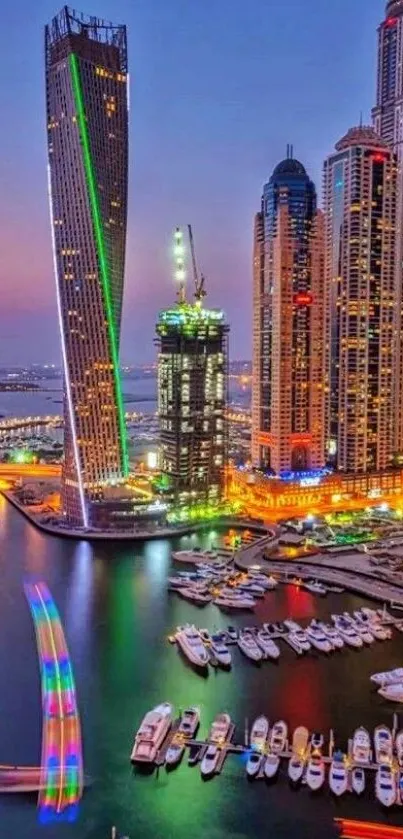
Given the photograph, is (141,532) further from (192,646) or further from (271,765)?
(271,765)

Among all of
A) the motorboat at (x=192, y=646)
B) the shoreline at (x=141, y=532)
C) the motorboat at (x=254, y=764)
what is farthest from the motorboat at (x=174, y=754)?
the shoreline at (x=141, y=532)

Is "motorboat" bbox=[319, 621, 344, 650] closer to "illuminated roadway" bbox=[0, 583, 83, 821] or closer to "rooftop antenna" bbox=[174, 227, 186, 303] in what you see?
"illuminated roadway" bbox=[0, 583, 83, 821]

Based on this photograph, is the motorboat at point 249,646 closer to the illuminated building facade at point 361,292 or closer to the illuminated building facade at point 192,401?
the illuminated building facade at point 192,401

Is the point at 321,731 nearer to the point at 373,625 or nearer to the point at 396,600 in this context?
the point at 373,625

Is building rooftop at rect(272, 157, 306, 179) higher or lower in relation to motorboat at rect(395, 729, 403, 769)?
higher

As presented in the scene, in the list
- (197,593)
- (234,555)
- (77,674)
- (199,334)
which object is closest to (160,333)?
(199,334)

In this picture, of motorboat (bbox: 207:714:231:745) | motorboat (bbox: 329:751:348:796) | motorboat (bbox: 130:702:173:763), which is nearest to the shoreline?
motorboat (bbox: 130:702:173:763)
